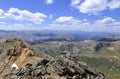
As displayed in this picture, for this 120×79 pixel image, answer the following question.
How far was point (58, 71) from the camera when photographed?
161ft

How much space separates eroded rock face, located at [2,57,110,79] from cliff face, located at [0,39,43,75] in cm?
1750

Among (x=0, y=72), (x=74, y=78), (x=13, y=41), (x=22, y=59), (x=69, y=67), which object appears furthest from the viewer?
(x=13, y=41)

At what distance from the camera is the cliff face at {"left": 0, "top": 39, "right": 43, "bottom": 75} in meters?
72.4

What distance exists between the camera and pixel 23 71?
2098 inches

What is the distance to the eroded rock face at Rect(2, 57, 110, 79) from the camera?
48.8 m

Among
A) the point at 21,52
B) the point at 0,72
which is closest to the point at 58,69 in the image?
the point at 0,72

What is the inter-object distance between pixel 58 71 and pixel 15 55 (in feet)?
108

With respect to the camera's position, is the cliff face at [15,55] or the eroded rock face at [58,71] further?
the cliff face at [15,55]

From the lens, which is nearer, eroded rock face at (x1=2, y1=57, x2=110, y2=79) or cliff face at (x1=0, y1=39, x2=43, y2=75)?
eroded rock face at (x1=2, y1=57, x2=110, y2=79)

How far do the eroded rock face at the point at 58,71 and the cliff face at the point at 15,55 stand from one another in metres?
17.5

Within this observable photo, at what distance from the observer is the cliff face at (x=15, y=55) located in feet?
237

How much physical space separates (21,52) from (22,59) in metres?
5.20

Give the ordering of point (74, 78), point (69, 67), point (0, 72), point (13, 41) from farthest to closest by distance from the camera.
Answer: point (13, 41)
point (0, 72)
point (69, 67)
point (74, 78)

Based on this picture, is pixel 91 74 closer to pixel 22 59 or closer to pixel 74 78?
pixel 74 78
